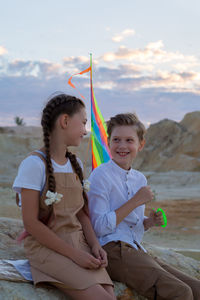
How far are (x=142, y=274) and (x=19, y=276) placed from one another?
2.45ft

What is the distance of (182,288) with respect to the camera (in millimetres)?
2326

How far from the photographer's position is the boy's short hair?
2.78m

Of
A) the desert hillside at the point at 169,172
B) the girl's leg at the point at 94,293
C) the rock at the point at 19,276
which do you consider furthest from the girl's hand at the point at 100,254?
the desert hillside at the point at 169,172

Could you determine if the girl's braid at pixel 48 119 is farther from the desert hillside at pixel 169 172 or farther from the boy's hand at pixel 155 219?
the desert hillside at pixel 169 172

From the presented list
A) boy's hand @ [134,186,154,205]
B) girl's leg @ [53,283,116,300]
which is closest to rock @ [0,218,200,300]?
girl's leg @ [53,283,116,300]

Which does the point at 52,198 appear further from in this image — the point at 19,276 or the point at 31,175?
the point at 19,276

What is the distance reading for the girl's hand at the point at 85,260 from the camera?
212 cm

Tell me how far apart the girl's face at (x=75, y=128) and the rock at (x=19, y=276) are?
862 millimetres

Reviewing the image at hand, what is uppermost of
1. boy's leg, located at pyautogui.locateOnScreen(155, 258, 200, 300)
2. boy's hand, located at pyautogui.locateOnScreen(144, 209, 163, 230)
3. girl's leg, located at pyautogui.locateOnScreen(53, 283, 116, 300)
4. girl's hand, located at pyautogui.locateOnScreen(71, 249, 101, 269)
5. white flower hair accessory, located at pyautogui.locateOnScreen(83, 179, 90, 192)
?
white flower hair accessory, located at pyautogui.locateOnScreen(83, 179, 90, 192)

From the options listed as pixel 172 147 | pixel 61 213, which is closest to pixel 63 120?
pixel 61 213

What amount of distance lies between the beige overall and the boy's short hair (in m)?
0.58

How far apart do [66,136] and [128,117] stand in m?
0.60

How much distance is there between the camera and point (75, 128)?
2.39 metres

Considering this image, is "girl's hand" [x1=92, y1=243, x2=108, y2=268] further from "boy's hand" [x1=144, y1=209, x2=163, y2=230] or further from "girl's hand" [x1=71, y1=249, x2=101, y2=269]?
"boy's hand" [x1=144, y1=209, x2=163, y2=230]
